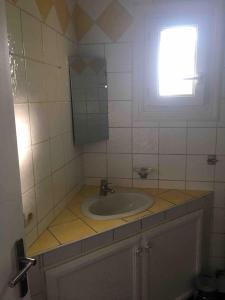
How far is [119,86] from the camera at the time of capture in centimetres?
186

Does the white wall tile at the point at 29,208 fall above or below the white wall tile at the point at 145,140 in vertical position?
below

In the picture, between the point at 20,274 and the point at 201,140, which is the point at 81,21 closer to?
the point at 201,140

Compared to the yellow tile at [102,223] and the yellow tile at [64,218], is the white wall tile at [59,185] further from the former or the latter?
the yellow tile at [102,223]

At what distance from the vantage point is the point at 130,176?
6.56 feet

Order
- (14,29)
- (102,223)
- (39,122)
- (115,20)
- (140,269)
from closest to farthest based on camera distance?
(14,29) → (39,122) → (102,223) → (140,269) → (115,20)

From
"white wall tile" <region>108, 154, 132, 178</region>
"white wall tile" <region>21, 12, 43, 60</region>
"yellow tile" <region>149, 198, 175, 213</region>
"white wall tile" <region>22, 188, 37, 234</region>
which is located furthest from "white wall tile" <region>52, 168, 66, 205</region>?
"white wall tile" <region>21, 12, 43, 60</region>

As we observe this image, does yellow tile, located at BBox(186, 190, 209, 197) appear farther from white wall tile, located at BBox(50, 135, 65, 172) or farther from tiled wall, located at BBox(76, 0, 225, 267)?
white wall tile, located at BBox(50, 135, 65, 172)

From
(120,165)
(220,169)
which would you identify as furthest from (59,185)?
(220,169)

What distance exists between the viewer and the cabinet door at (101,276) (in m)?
1.26

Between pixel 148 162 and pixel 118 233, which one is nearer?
pixel 118 233

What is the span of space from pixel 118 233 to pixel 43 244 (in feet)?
1.32

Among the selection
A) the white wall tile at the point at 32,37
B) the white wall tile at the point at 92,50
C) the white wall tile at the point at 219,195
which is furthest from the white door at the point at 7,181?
the white wall tile at the point at 219,195

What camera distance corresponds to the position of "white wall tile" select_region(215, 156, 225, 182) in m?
1.84

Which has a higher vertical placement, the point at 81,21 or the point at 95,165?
the point at 81,21
